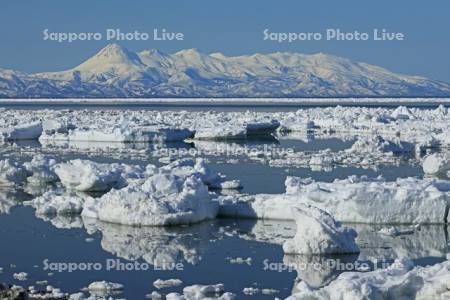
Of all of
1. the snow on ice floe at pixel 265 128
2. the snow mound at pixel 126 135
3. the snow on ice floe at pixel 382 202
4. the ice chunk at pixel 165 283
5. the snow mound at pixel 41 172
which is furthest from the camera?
the snow on ice floe at pixel 265 128

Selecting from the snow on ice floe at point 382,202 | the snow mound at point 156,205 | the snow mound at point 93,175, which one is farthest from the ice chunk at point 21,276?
the snow mound at point 93,175

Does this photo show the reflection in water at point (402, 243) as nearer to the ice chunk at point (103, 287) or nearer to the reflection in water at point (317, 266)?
the reflection in water at point (317, 266)

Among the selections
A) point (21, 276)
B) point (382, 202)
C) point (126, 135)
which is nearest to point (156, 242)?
point (21, 276)

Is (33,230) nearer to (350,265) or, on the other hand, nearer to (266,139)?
(350,265)

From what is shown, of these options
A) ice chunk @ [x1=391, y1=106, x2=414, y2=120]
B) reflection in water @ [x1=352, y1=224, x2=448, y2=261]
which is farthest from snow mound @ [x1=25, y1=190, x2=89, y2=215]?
ice chunk @ [x1=391, y1=106, x2=414, y2=120]

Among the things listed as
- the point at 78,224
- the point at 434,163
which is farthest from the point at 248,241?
the point at 434,163

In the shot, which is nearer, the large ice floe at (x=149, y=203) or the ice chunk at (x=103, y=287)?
the ice chunk at (x=103, y=287)
